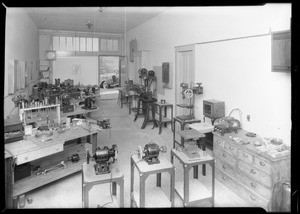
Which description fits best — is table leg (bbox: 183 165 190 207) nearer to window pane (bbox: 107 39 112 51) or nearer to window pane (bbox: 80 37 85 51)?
window pane (bbox: 80 37 85 51)

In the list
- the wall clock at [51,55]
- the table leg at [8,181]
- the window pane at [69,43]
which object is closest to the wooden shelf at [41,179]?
the table leg at [8,181]

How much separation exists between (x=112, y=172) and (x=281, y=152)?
2.09m

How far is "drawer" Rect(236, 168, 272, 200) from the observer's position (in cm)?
314

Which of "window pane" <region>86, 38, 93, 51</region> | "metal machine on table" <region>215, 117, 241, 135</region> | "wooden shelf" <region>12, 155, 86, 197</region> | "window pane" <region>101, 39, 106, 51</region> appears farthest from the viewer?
"window pane" <region>101, 39, 106, 51</region>

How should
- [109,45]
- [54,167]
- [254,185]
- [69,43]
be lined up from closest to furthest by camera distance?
[254,185]
[54,167]
[69,43]
[109,45]

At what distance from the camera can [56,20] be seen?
8680 millimetres

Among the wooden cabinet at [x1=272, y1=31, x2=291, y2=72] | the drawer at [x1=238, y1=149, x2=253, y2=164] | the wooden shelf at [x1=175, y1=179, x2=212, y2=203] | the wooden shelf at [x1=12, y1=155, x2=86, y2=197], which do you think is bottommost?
the wooden shelf at [x1=175, y1=179, x2=212, y2=203]

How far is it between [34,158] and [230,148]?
8.98ft

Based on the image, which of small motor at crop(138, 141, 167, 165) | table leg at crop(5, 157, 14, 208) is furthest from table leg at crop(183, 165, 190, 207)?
table leg at crop(5, 157, 14, 208)

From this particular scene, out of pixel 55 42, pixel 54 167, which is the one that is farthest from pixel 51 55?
pixel 54 167

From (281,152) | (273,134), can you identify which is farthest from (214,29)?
(281,152)

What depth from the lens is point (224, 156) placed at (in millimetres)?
3852

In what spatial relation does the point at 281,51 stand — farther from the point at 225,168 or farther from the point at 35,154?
the point at 35,154

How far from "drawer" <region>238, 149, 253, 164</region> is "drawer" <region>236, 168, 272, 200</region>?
0.69 ft
